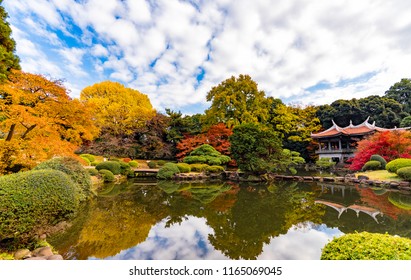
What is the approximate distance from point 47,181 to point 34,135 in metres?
3.81

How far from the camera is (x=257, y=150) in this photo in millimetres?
11367

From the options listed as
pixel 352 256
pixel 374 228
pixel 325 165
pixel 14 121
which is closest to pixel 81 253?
pixel 352 256

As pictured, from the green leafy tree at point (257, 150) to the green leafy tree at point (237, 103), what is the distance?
6897 mm

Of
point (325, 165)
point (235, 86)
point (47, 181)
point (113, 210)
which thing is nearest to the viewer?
point (47, 181)

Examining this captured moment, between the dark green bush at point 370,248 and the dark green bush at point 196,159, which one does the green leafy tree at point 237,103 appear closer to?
the dark green bush at point 196,159

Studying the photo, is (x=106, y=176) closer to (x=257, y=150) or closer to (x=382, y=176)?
(x=257, y=150)

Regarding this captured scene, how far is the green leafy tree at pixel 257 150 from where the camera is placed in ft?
36.9

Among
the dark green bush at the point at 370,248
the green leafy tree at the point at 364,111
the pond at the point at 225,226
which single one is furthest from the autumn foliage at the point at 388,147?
the dark green bush at the point at 370,248

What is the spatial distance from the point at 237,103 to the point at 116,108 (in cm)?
1160

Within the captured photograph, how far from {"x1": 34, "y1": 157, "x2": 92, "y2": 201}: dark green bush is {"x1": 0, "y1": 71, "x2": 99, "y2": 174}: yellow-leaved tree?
0.27 m

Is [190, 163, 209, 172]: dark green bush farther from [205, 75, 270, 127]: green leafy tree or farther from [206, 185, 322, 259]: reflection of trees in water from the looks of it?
[206, 185, 322, 259]: reflection of trees in water

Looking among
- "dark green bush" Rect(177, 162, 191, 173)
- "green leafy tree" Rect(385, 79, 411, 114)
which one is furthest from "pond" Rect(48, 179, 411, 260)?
"green leafy tree" Rect(385, 79, 411, 114)

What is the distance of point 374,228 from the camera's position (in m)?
4.23
